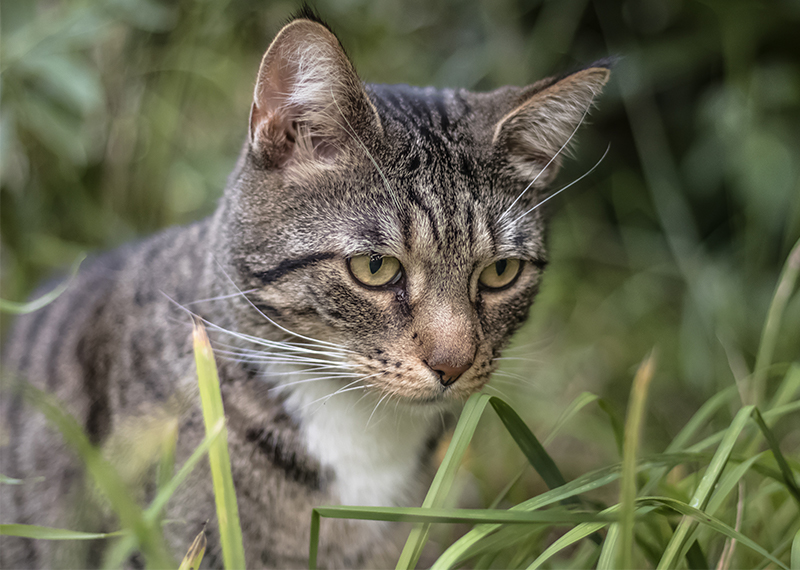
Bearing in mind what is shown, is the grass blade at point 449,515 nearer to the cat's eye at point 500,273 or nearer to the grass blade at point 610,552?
the grass blade at point 610,552

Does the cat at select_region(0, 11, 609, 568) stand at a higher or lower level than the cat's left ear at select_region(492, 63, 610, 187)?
lower

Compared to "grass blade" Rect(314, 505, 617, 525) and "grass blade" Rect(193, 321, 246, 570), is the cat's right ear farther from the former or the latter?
"grass blade" Rect(314, 505, 617, 525)

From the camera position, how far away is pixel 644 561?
4.55 ft

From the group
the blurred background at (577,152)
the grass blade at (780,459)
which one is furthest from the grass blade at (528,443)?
the blurred background at (577,152)

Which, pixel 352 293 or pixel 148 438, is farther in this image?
pixel 352 293

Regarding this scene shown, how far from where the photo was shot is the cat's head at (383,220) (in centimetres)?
117

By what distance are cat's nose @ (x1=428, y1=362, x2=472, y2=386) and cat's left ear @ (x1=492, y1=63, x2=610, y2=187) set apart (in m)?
0.48

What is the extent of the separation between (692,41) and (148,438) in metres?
2.74

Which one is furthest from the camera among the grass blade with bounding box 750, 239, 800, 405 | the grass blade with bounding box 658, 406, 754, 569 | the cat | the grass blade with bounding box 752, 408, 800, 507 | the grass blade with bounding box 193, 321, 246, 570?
the grass blade with bounding box 750, 239, 800, 405

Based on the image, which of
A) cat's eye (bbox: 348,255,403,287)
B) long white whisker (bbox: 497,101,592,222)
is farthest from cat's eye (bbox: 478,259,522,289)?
cat's eye (bbox: 348,255,403,287)

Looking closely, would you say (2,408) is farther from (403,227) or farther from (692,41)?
(692,41)

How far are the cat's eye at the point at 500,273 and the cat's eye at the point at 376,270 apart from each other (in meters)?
0.21

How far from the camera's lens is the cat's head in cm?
117

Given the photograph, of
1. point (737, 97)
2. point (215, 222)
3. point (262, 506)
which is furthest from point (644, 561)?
point (737, 97)
